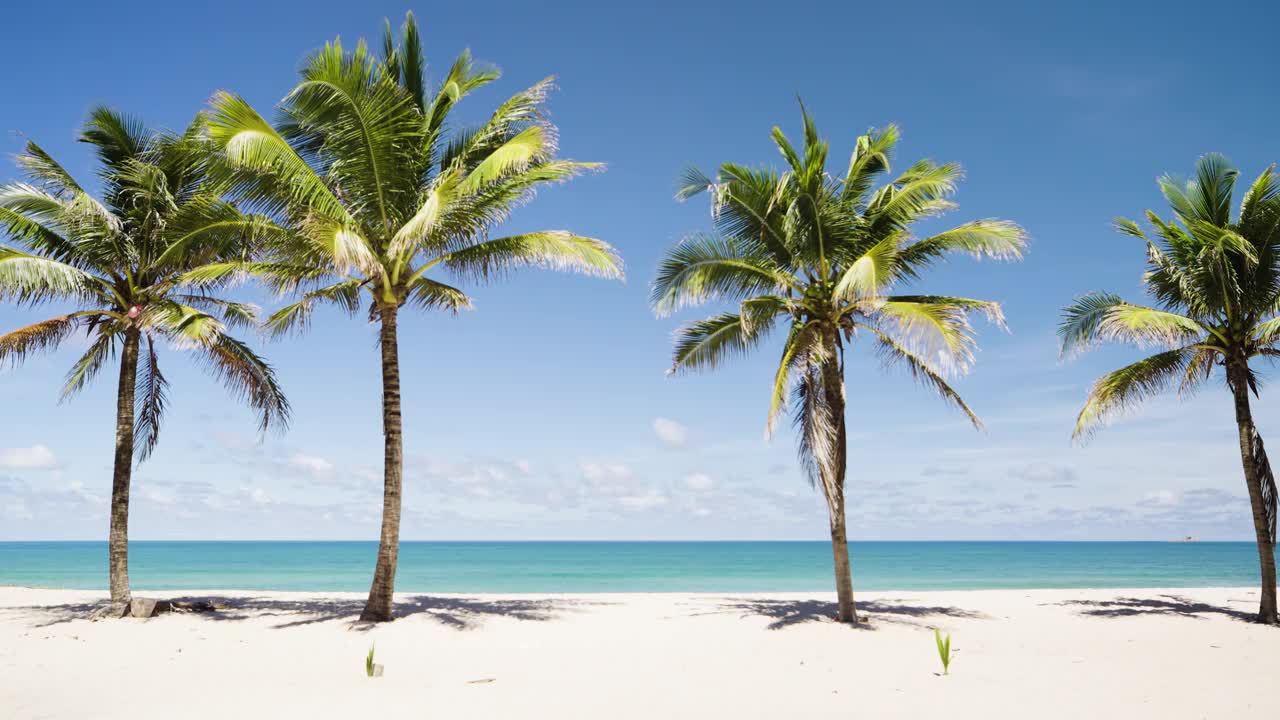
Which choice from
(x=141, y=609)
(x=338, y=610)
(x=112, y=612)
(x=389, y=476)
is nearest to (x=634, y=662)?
(x=389, y=476)

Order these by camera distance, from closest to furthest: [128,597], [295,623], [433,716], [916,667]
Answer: [433,716] → [916,667] → [295,623] → [128,597]

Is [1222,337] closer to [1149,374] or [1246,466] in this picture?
[1149,374]

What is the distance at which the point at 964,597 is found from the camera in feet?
56.2

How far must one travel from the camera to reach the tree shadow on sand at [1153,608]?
13727mm

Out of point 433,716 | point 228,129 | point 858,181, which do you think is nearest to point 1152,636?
point 858,181

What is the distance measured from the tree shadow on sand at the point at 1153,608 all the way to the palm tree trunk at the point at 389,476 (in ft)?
36.7

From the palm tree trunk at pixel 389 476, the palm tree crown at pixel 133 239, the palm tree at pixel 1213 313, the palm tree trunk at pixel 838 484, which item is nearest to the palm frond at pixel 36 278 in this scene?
the palm tree crown at pixel 133 239

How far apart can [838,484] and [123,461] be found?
10950 mm

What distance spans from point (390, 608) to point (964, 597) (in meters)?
11.6

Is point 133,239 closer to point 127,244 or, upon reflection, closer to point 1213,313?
point 127,244

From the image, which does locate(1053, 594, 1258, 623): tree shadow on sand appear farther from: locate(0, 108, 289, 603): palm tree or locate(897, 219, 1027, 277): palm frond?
locate(0, 108, 289, 603): palm tree

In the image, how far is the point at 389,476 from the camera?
12.2 meters

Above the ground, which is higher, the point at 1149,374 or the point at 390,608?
the point at 1149,374

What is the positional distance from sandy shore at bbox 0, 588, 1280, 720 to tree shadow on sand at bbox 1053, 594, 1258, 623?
0.33ft
